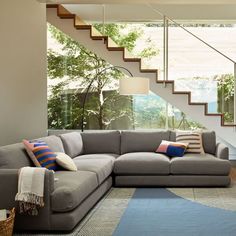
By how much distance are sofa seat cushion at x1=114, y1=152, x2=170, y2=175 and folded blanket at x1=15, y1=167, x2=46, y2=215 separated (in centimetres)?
235

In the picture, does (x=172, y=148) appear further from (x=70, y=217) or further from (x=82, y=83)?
(x=82, y=83)

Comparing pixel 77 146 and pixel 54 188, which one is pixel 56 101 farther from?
pixel 54 188

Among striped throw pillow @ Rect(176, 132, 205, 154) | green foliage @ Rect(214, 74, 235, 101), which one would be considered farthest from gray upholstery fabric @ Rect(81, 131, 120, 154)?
green foliage @ Rect(214, 74, 235, 101)

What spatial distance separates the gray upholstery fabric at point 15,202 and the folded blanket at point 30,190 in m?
0.06

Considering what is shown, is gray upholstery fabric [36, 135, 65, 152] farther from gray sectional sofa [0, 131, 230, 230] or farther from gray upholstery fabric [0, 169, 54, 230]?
gray upholstery fabric [0, 169, 54, 230]

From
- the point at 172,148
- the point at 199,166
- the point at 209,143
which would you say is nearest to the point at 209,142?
the point at 209,143

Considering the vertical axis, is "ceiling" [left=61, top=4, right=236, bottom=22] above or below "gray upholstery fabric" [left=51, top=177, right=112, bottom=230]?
above

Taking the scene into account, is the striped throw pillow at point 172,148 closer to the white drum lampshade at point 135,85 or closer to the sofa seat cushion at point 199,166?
the sofa seat cushion at point 199,166

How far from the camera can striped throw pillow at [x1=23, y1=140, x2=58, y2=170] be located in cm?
524

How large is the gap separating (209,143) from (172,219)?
2784mm

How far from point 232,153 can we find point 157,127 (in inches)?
60.6

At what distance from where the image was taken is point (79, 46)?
32.2 feet

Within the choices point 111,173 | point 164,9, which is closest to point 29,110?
point 111,173

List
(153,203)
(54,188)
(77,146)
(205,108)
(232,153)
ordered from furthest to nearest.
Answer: (232,153)
(205,108)
(77,146)
(153,203)
(54,188)
